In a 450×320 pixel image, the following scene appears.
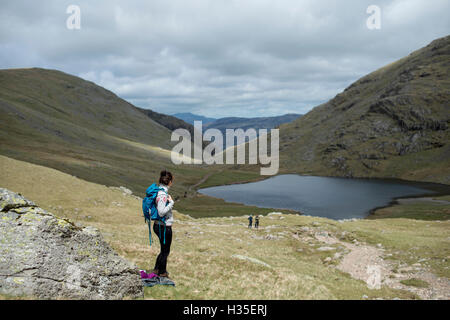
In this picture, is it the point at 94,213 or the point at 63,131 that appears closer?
the point at 94,213

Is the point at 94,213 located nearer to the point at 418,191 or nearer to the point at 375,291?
the point at 375,291

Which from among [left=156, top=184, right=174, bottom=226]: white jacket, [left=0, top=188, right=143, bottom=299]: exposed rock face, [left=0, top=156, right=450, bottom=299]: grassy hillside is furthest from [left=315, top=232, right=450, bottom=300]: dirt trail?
[left=0, top=188, right=143, bottom=299]: exposed rock face

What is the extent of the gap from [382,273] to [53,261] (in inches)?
1077

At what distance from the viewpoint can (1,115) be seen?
15388 centimetres

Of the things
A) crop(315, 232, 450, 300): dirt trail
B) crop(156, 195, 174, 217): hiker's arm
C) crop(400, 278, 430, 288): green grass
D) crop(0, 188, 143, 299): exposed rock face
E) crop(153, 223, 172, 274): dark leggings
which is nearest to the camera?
crop(0, 188, 143, 299): exposed rock face

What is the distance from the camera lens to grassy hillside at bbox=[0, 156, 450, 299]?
1434 cm

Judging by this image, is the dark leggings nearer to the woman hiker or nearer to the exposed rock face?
the woman hiker

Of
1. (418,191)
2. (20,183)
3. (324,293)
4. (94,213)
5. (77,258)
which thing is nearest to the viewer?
(77,258)

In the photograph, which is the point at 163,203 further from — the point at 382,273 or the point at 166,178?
the point at 382,273

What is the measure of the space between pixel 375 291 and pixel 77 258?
19119 mm

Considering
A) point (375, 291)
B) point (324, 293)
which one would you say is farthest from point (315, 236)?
point (324, 293)

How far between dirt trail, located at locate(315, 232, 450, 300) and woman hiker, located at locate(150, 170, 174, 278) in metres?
16.8

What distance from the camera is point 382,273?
86.6 ft

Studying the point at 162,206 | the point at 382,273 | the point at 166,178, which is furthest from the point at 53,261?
the point at 382,273
